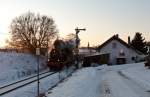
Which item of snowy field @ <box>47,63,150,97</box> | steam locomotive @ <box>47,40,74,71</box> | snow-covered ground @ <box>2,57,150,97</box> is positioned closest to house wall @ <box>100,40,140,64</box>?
steam locomotive @ <box>47,40,74,71</box>

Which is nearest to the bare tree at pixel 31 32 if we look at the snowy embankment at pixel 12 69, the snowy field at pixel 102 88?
the snowy embankment at pixel 12 69

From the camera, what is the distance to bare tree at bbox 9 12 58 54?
9269cm

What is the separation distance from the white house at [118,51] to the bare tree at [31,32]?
50.9 feet

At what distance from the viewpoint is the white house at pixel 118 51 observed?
107 meters

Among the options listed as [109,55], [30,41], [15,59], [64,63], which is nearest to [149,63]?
[64,63]

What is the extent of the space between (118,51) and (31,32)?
2398 cm

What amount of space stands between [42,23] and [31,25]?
2895mm

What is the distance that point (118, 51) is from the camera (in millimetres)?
107125

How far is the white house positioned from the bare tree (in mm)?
15504

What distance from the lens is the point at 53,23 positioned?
99.3 m

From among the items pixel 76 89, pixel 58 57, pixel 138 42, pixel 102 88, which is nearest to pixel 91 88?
pixel 102 88

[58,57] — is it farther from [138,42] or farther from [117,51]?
[138,42]

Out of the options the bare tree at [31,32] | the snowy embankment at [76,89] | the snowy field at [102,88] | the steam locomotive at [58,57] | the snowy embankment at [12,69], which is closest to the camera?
the snowy embankment at [76,89]

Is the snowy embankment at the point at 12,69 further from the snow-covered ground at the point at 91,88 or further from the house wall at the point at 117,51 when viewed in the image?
the house wall at the point at 117,51
